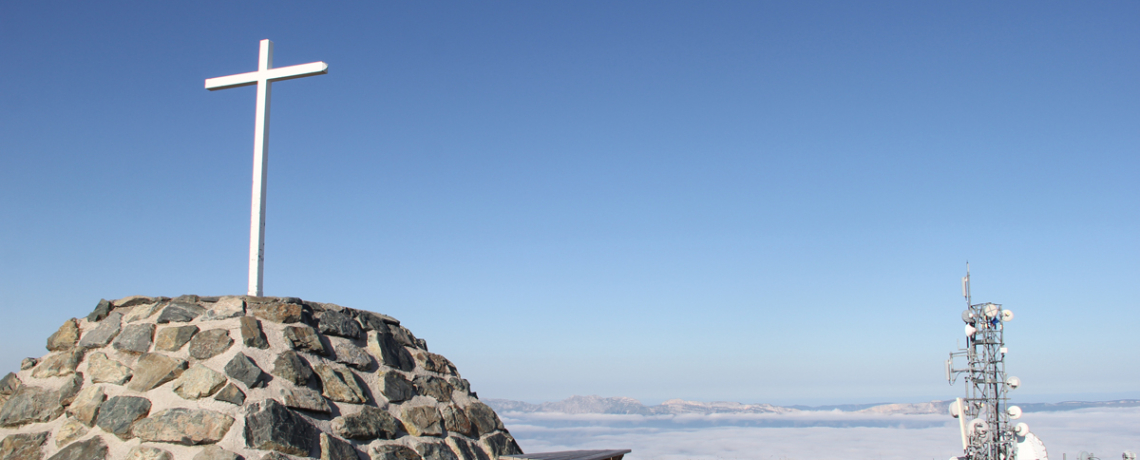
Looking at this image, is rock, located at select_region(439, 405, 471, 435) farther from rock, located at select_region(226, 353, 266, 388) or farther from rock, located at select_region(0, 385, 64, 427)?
rock, located at select_region(0, 385, 64, 427)

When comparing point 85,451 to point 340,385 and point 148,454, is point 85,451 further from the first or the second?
point 340,385

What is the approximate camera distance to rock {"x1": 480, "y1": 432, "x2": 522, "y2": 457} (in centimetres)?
782

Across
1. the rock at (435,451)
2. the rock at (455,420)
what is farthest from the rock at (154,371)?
the rock at (455,420)

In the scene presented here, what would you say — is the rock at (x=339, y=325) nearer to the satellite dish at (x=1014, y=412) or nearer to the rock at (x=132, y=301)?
the rock at (x=132, y=301)

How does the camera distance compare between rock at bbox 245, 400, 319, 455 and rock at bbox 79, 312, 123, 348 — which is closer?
rock at bbox 245, 400, 319, 455

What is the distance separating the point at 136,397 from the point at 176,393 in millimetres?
348

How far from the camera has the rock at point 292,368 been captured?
22.3ft

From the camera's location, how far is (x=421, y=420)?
7.45m

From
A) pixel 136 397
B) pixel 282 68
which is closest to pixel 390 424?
pixel 136 397

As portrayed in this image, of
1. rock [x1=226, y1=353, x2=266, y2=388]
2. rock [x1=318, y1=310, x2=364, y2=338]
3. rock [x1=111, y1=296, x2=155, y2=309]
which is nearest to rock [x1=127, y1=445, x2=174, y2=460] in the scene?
rock [x1=226, y1=353, x2=266, y2=388]

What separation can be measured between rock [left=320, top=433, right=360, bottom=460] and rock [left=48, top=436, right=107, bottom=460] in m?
1.62

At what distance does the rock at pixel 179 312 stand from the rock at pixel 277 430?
4.82ft

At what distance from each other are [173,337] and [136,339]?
14.9 inches

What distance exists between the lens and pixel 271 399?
6488 mm
